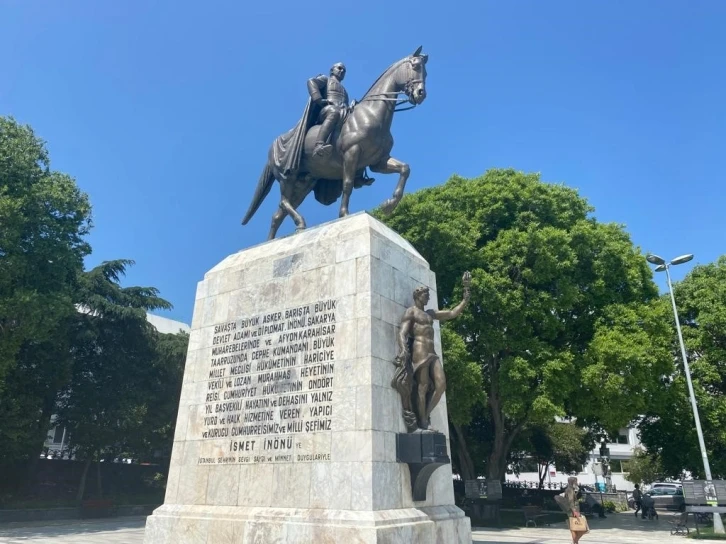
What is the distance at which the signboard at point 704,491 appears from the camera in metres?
18.9

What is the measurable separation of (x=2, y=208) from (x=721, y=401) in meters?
29.5

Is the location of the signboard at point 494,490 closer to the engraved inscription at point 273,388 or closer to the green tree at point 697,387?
the green tree at point 697,387

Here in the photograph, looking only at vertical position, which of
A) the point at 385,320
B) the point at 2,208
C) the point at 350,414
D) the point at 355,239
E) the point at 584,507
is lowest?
the point at 584,507

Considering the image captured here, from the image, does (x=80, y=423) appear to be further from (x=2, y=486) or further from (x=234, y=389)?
(x=234, y=389)

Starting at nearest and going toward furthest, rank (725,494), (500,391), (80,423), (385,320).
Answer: (385,320) < (725,494) < (500,391) < (80,423)

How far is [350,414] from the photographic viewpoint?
27.1 feet

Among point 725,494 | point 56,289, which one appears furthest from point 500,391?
point 56,289

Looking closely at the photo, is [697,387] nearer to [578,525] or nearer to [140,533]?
[578,525]

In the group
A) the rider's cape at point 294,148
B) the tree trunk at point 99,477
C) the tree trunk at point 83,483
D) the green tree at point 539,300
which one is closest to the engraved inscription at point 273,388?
the rider's cape at point 294,148

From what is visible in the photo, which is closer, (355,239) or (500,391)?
(355,239)

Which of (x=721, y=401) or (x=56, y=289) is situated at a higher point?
(x=56, y=289)

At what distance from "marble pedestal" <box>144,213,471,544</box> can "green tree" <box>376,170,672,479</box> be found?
1178cm

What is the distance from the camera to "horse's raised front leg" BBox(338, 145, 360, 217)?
10891 mm

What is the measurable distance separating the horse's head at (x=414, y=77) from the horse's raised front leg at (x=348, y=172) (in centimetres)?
143
